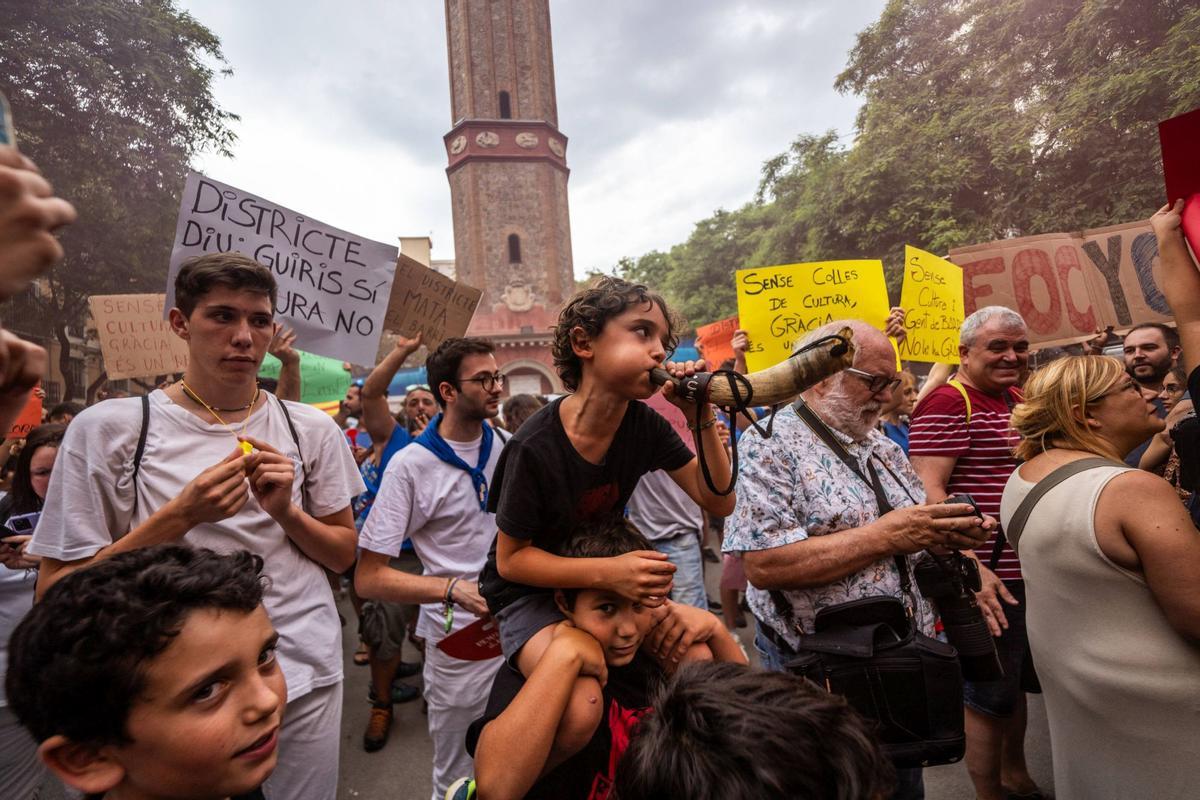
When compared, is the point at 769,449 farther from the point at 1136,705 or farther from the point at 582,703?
the point at 1136,705

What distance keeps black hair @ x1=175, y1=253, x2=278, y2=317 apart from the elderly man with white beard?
1.67 m

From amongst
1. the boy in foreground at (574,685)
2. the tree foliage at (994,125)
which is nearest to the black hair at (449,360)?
the boy in foreground at (574,685)

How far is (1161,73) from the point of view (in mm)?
11391

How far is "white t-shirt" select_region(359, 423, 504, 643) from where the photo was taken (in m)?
2.63

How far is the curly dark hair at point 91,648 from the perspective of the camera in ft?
3.56

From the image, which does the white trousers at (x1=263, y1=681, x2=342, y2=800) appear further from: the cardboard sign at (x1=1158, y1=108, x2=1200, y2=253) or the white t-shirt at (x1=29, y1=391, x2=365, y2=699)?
the cardboard sign at (x1=1158, y1=108, x2=1200, y2=253)

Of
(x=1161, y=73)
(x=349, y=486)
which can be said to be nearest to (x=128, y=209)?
(x=349, y=486)

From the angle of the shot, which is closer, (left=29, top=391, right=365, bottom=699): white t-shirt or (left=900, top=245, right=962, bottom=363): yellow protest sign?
(left=29, top=391, right=365, bottom=699): white t-shirt

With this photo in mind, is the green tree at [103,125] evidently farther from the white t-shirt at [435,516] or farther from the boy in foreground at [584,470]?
the boy in foreground at [584,470]

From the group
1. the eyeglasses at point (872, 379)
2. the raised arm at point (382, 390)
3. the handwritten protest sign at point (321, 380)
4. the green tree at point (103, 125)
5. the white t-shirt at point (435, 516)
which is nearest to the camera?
the eyeglasses at point (872, 379)

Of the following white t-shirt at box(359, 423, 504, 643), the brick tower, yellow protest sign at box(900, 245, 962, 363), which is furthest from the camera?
the brick tower

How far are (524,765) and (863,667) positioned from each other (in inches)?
41.4

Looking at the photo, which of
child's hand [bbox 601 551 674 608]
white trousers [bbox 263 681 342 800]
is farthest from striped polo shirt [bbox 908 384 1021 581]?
white trousers [bbox 263 681 342 800]

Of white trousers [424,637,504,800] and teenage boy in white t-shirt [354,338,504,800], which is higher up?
teenage boy in white t-shirt [354,338,504,800]
